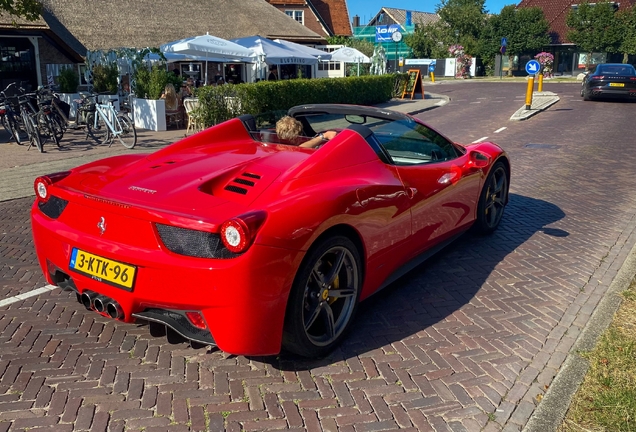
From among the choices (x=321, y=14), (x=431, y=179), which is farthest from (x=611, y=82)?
(x=321, y=14)

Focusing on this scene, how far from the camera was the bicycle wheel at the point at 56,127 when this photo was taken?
12.3 m

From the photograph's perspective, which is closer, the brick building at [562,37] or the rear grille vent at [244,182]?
the rear grille vent at [244,182]

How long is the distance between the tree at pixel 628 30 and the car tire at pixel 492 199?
52.0 metres

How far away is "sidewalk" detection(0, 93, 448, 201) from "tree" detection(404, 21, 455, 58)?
50.7 m

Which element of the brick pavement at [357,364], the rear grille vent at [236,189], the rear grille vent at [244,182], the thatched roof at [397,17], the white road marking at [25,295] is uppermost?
the thatched roof at [397,17]

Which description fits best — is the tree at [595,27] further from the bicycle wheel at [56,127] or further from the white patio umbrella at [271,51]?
the bicycle wheel at [56,127]

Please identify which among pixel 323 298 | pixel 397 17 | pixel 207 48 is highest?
pixel 397 17

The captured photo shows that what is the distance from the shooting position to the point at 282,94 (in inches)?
691

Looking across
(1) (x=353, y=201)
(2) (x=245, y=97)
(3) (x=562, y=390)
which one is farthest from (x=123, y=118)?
(3) (x=562, y=390)

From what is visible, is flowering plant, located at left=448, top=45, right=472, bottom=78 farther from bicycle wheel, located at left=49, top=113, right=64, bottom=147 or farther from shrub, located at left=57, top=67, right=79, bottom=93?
bicycle wheel, located at left=49, top=113, right=64, bottom=147

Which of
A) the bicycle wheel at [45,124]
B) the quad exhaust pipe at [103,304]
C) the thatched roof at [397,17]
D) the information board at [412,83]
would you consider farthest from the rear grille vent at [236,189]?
the thatched roof at [397,17]

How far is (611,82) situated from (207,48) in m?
15.7

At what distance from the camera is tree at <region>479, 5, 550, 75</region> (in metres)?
55.2

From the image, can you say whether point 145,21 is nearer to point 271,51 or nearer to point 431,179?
point 271,51
